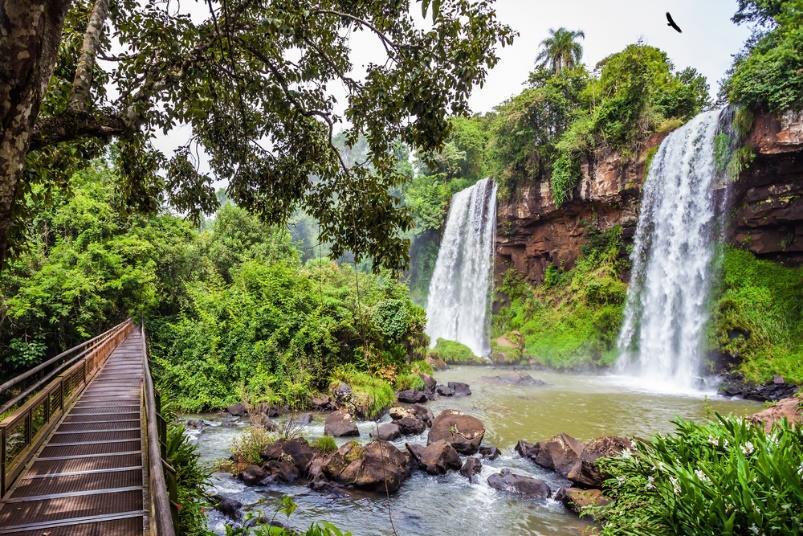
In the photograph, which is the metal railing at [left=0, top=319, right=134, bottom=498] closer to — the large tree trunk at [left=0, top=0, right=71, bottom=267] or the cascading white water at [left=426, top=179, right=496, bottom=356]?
the large tree trunk at [left=0, top=0, right=71, bottom=267]

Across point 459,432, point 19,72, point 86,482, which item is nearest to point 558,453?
point 459,432

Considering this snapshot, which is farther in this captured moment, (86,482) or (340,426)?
(340,426)

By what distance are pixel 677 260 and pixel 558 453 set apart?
51.9 feet

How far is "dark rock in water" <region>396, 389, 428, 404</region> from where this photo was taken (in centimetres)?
1536

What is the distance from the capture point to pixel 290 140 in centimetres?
A: 660

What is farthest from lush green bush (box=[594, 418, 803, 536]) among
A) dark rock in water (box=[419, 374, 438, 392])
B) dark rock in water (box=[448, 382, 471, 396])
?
dark rock in water (box=[448, 382, 471, 396])

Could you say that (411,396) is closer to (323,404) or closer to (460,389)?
(460,389)

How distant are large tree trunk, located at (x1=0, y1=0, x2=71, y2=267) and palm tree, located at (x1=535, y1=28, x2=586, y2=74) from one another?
38.7 meters

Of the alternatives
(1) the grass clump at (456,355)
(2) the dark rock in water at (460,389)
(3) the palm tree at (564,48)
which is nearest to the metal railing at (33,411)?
(2) the dark rock in water at (460,389)

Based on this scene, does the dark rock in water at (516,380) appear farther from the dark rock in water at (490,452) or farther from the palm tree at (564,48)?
the palm tree at (564,48)

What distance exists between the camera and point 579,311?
85.3 feet

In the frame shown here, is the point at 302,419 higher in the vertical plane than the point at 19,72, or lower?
lower

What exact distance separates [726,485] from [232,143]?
7509 mm

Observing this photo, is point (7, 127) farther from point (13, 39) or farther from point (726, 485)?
point (726, 485)
